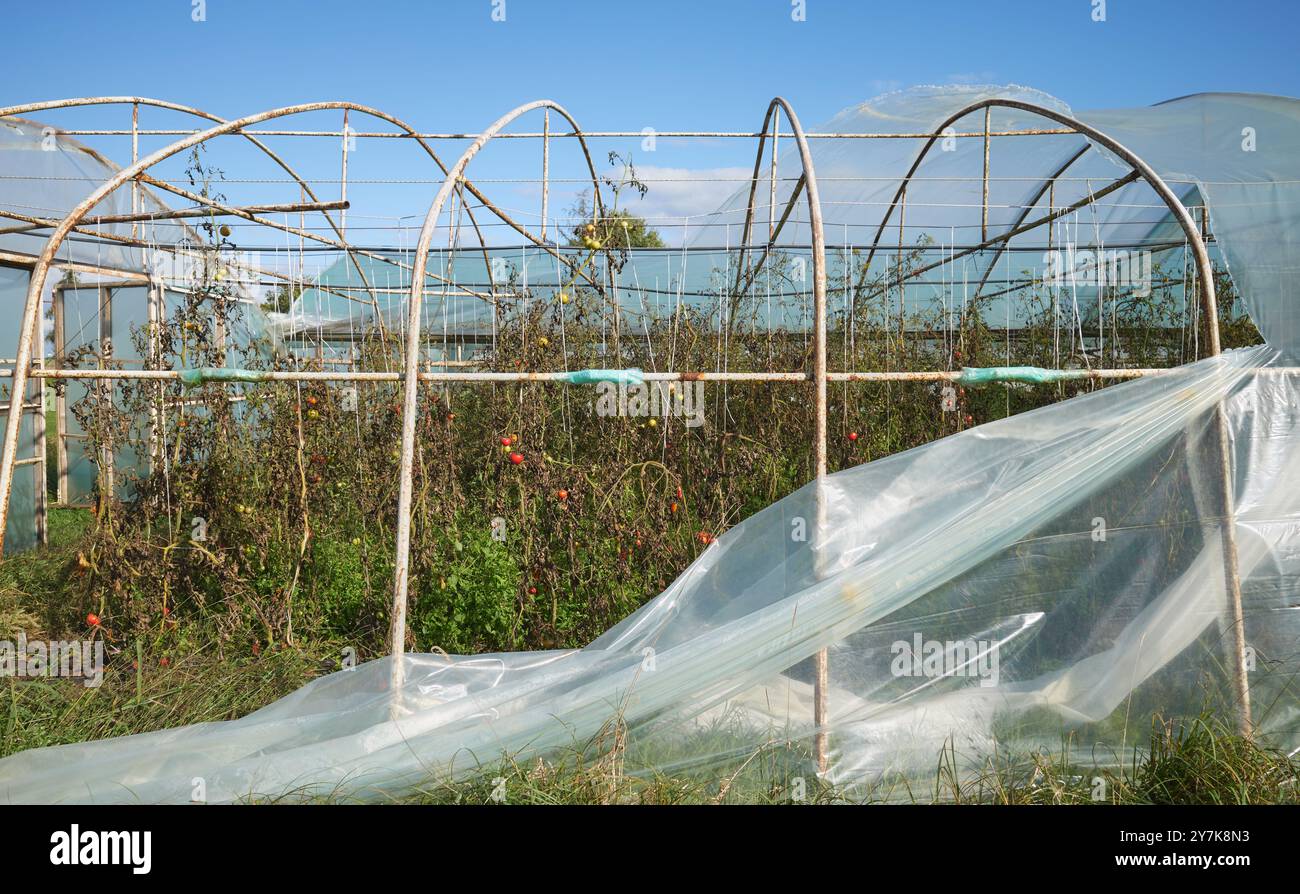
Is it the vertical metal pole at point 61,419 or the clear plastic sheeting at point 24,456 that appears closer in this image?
the clear plastic sheeting at point 24,456

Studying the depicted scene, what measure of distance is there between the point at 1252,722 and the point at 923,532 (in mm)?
1295

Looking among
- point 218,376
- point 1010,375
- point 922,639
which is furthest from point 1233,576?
point 218,376

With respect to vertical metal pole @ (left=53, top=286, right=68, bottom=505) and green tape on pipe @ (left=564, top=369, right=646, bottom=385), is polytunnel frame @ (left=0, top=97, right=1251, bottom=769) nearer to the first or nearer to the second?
green tape on pipe @ (left=564, top=369, right=646, bottom=385)

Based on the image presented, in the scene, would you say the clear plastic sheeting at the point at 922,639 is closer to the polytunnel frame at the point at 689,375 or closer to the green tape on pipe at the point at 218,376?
the polytunnel frame at the point at 689,375

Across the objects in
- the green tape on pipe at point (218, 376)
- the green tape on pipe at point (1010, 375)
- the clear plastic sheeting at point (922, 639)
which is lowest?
the clear plastic sheeting at point (922, 639)

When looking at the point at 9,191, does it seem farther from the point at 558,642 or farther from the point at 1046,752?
the point at 1046,752

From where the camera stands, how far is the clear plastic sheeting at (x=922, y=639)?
2580mm

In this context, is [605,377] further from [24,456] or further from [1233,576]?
[24,456]

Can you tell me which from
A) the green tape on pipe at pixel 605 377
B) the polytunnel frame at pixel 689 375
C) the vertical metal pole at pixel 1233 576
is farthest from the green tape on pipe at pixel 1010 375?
the green tape on pipe at pixel 605 377

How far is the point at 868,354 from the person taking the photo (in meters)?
5.27

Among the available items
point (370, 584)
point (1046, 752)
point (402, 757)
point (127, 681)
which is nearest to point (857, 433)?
point (1046, 752)

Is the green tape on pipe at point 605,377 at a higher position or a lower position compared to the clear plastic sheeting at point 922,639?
higher

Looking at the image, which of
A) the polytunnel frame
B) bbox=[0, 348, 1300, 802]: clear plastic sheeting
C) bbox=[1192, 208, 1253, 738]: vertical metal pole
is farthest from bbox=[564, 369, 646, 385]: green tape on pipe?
bbox=[1192, 208, 1253, 738]: vertical metal pole
